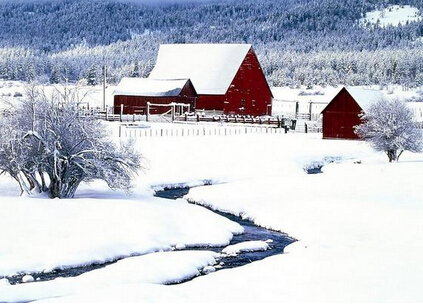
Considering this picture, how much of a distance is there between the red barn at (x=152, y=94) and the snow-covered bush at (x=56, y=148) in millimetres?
33265

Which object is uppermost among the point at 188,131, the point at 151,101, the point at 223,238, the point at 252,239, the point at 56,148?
the point at 151,101

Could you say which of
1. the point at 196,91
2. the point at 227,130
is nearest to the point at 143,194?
the point at 227,130

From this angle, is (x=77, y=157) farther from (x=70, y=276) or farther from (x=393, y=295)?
(x=393, y=295)

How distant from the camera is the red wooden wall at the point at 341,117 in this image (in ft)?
147

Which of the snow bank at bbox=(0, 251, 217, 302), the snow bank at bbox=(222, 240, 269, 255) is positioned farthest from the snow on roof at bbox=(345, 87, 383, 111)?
the snow bank at bbox=(0, 251, 217, 302)

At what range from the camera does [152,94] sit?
5541 cm

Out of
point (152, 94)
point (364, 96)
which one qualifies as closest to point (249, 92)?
point (152, 94)

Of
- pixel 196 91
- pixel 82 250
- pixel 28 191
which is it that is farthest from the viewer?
pixel 196 91

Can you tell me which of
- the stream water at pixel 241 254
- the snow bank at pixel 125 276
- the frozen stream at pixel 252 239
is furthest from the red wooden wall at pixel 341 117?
the snow bank at pixel 125 276

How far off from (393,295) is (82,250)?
24.5 feet

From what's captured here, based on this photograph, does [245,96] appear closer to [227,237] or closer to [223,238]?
[227,237]

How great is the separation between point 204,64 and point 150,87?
8.65m

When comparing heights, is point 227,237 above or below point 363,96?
below

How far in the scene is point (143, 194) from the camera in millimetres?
23562
